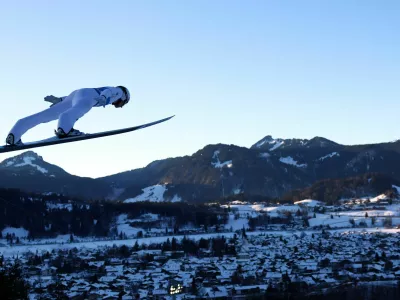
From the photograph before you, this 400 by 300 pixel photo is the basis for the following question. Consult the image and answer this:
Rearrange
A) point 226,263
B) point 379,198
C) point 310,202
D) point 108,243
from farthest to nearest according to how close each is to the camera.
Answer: point 310,202
point 379,198
point 108,243
point 226,263

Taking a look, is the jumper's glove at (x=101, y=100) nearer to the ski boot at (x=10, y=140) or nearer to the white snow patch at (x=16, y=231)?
the ski boot at (x=10, y=140)

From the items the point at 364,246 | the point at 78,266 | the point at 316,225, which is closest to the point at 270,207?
the point at 316,225

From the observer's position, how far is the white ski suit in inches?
173

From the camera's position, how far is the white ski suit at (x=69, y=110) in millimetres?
4402

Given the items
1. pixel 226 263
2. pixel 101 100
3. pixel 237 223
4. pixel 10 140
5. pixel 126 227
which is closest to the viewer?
pixel 10 140

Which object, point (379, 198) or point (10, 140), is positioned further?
point (379, 198)

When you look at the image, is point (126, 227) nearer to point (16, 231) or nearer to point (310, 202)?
point (16, 231)

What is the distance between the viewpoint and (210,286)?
173ft

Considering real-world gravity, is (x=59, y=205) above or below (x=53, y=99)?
above

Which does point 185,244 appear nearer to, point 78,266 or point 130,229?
point 78,266

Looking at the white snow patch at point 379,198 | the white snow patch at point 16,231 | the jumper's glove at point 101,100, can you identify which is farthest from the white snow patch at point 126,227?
the jumper's glove at point 101,100

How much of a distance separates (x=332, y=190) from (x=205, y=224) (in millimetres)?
67555

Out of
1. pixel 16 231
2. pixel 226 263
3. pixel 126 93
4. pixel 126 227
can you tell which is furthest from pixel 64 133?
pixel 126 227

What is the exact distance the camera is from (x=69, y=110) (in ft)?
14.6
